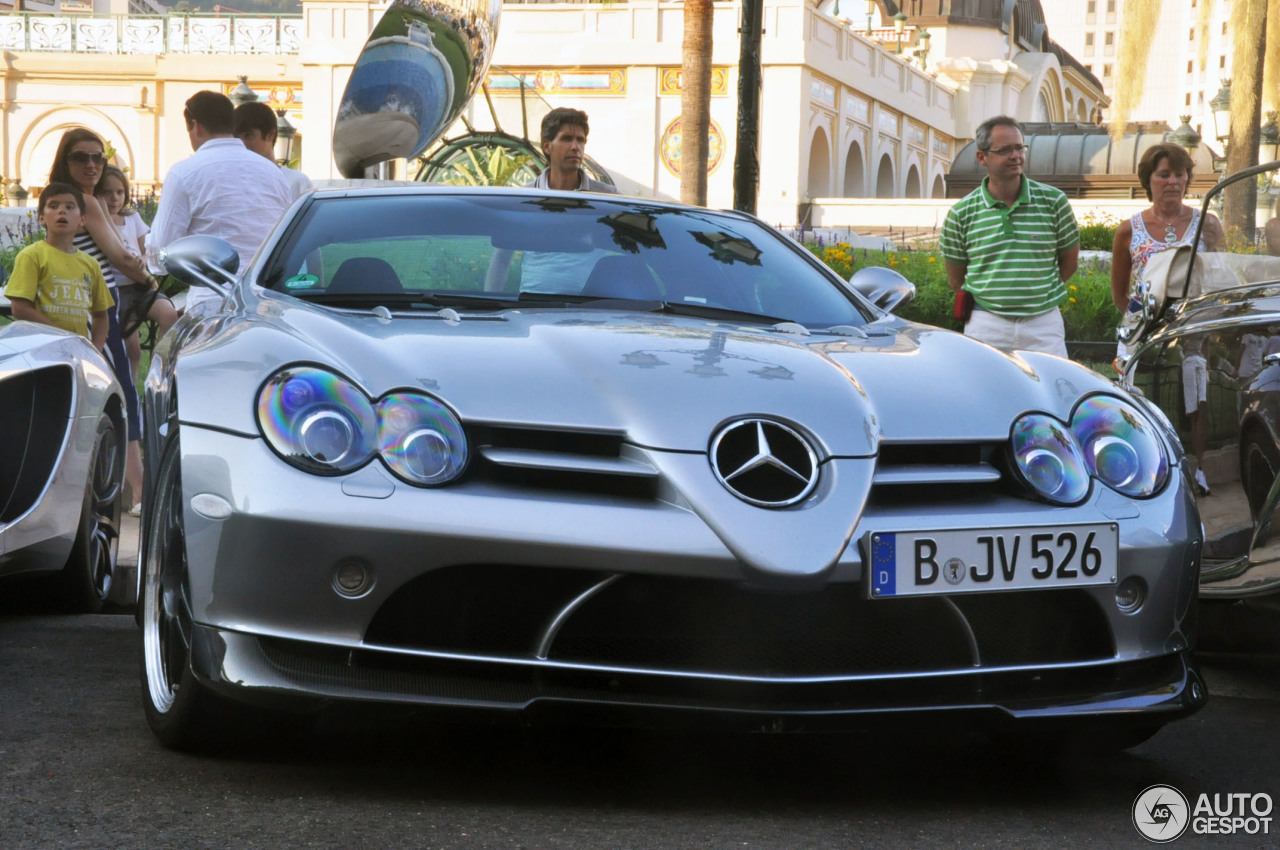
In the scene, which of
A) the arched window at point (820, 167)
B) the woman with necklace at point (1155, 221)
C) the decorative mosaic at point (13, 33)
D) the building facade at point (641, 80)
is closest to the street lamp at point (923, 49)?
the building facade at point (641, 80)

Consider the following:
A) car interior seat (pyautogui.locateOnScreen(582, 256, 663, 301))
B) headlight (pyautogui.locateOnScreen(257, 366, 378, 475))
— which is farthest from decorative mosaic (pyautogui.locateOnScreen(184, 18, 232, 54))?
headlight (pyautogui.locateOnScreen(257, 366, 378, 475))

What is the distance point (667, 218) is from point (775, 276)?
1.43 ft

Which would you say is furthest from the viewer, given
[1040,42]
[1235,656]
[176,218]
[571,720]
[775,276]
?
[1040,42]

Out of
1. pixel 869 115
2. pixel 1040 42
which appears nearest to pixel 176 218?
pixel 869 115

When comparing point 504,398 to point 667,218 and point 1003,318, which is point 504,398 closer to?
point 667,218

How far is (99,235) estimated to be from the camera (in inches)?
280

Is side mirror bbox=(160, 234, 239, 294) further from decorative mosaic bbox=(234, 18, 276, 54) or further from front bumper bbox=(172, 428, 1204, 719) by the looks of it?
decorative mosaic bbox=(234, 18, 276, 54)

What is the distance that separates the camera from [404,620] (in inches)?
115

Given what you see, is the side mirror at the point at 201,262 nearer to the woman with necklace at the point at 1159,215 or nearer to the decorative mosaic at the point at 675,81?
the woman with necklace at the point at 1159,215

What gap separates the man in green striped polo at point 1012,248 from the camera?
22.1 ft

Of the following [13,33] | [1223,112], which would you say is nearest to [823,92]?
[1223,112]

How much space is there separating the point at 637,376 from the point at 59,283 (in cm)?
420

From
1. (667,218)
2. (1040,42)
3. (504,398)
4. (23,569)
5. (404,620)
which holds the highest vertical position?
(1040,42)

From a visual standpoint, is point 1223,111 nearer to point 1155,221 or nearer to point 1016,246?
point 1155,221
